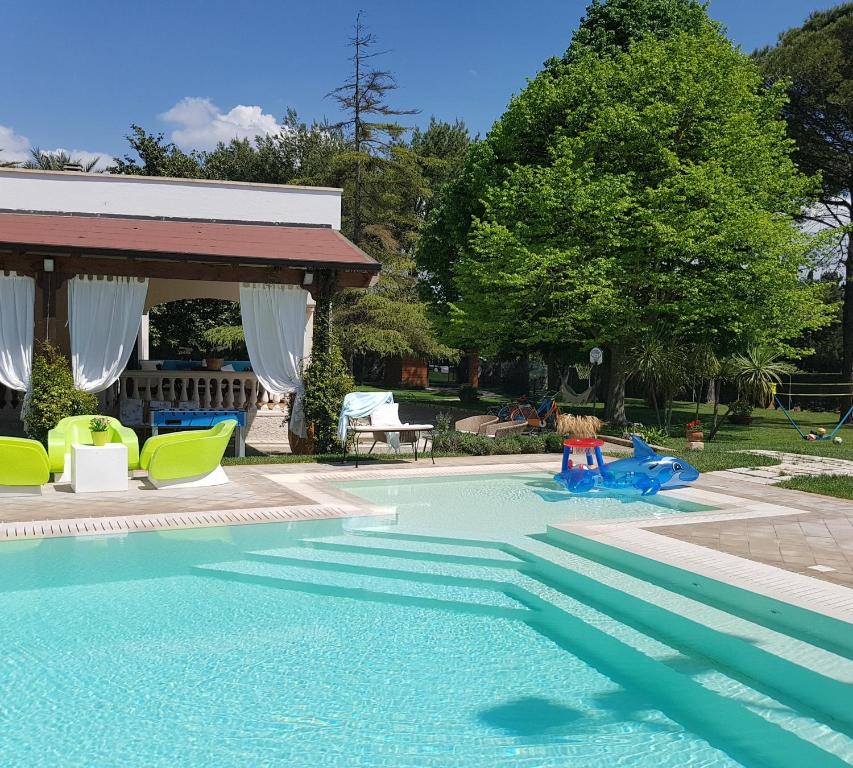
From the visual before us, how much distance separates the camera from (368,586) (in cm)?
671

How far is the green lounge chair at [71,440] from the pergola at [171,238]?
2.19 metres

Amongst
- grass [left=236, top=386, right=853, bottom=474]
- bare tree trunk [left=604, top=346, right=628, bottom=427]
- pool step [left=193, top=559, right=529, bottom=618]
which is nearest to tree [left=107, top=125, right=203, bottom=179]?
grass [left=236, top=386, right=853, bottom=474]

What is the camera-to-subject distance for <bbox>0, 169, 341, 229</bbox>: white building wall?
50.2 feet

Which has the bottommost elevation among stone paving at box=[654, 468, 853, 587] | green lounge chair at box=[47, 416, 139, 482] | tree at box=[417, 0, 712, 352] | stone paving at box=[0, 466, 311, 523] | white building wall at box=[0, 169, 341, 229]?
stone paving at box=[654, 468, 853, 587]

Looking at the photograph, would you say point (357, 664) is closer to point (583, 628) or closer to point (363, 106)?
point (583, 628)

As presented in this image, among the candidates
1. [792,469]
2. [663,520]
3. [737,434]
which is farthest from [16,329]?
[737,434]

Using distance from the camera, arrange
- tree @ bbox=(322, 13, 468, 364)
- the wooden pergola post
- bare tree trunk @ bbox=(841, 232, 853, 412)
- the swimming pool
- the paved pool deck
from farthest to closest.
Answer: tree @ bbox=(322, 13, 468, 364) → bare tree trunk @ bbox=(841, 232, 853, 412) → the wooden pergola post → the paved pool deck → the swimming pool

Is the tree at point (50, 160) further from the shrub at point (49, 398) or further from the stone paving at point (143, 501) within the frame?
the stone paving at point (143, 501)

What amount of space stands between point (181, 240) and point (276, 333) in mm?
2398

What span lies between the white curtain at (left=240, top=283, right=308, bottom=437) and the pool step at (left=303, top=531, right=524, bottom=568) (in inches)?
227

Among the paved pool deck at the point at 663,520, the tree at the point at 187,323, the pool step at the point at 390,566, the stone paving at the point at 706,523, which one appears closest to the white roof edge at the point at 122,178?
the stone paving at the point at 706,523

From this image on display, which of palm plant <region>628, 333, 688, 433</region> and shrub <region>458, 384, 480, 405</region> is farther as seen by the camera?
shrub <region>458, 384, 480, 405</region>

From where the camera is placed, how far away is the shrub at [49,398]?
1171 cm

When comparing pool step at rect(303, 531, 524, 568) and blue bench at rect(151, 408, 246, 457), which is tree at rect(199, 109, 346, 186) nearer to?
blue bench at rect(151, 408, 246, 457)
